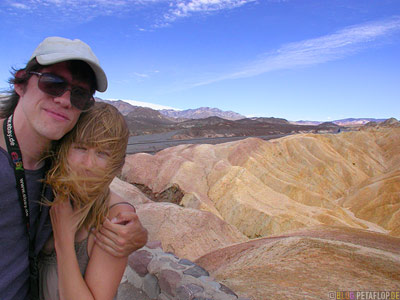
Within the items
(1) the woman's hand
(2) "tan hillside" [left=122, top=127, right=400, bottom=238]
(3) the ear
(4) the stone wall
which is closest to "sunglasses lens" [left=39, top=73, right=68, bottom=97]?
(3) the ear

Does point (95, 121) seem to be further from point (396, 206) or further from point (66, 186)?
point (396, 206)

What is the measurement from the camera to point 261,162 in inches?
636

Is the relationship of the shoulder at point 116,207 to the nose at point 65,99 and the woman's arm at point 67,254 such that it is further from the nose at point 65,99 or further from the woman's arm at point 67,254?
the nose at point 65,99

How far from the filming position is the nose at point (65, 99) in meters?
1.43

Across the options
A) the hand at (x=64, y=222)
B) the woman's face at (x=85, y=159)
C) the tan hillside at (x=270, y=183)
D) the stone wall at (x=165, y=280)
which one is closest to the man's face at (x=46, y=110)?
the woman's face at (x=85, y=159)

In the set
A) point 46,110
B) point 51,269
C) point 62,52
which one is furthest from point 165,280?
point 62,52

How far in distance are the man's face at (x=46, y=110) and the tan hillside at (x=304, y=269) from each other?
240 cm

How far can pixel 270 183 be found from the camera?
48.5ft

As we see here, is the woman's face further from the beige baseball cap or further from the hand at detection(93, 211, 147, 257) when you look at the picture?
the beige baseball cap

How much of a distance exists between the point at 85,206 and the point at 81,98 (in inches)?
19.7

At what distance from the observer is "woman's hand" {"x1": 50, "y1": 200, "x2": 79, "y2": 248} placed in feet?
4.84

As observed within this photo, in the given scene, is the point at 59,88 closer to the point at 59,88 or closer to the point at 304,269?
the point at 59,88

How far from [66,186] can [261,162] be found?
15163 mm

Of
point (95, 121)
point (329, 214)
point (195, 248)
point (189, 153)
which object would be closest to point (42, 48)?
point (95, 121)
